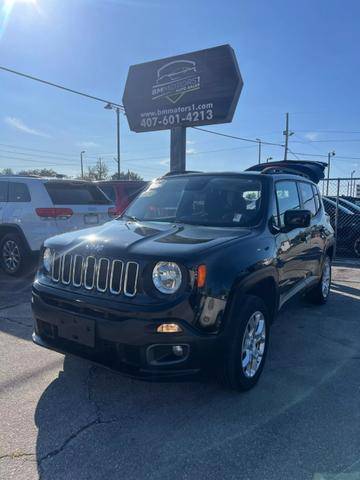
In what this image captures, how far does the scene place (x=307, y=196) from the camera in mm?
5340

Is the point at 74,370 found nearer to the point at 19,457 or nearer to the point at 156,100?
the point at 19,457

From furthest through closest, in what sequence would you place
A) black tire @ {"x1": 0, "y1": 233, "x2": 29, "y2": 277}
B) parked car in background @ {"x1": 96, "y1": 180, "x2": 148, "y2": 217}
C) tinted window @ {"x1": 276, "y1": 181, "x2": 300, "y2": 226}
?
parked car in background @ {"x1": 96, "y1": 180, "x2": 148, "y2": 217} < black tire @ {"x1": 0, "y1": 233, "x2": 29, "y2": 277} < tinted window @ {"x1": 276, "y1": 181, "x2": 300, "y2": 226}

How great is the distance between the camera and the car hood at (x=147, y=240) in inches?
115

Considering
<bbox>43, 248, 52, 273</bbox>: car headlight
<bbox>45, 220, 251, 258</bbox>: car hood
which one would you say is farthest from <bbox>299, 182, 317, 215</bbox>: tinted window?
<bbox>43, 248, 52, 273</bbox>: car headlight

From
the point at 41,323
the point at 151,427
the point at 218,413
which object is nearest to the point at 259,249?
the point at 218,413

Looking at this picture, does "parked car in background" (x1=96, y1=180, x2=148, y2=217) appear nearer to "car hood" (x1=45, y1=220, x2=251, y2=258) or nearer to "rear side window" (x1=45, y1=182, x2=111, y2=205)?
"rear side window" (x1=45, y1=182, x2=111, y2=205)

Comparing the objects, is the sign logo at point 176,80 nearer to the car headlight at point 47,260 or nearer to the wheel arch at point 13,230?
the wheel arch at point 13,230

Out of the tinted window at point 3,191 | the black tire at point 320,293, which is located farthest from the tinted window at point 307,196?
the tinted window at point 3,191

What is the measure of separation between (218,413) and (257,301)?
91 centimetres

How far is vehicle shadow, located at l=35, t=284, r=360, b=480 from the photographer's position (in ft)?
7.97

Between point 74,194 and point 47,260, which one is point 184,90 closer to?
point 74,194

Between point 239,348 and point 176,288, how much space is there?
728mm

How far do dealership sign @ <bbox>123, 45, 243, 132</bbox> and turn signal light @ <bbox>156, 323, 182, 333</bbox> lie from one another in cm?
968

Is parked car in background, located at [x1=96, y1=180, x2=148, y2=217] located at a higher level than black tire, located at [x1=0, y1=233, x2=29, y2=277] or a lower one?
higher
